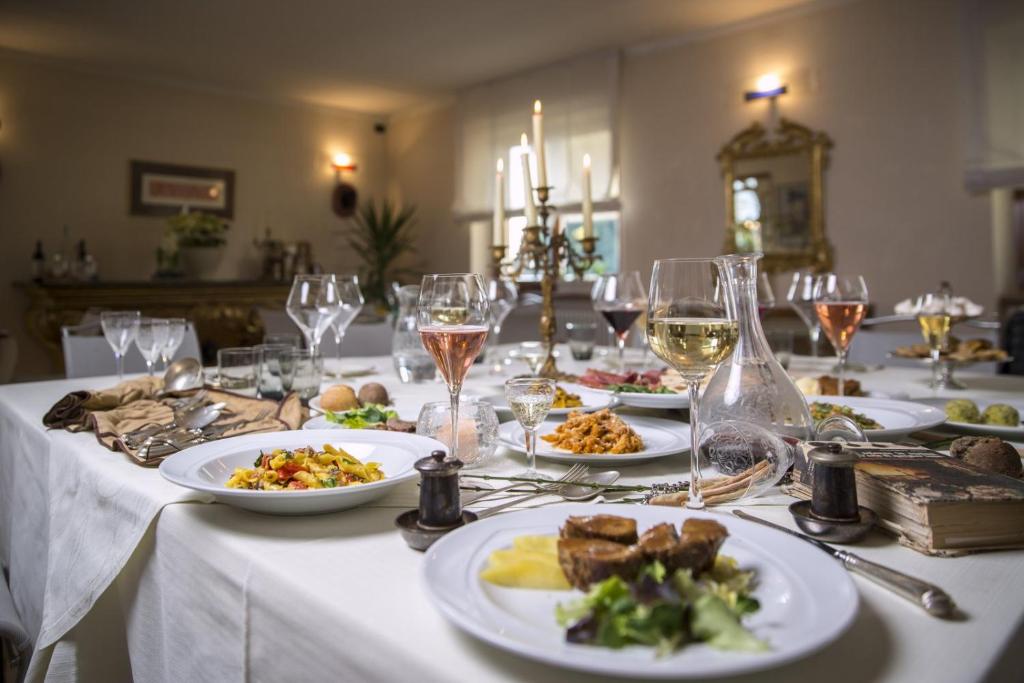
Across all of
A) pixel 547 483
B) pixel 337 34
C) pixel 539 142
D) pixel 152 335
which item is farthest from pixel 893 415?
pixel 337 34

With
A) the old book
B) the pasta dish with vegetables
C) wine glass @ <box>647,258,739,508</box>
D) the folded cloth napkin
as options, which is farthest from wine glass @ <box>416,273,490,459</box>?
the folded cloth napkin

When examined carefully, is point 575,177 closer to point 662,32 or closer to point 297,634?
point 662,32

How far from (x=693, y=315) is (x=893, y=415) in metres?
0.55

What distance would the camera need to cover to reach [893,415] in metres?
1.10

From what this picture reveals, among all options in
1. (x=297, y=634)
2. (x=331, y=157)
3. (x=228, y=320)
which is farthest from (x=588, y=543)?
(x=331, y=157)

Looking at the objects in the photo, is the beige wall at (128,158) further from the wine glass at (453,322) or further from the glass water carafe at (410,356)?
the wine glass at (453,322)

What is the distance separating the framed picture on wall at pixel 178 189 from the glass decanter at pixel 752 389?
260 inches

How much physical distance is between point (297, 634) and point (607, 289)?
4.12 feet

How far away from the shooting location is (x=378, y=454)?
88cm

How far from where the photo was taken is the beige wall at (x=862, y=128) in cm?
431

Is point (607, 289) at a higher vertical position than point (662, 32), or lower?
lower

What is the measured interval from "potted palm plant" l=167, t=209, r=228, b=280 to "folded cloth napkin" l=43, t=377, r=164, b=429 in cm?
492

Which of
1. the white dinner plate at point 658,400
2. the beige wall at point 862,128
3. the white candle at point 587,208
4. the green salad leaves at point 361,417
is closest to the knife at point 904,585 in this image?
the white dinner plate at point 658,400

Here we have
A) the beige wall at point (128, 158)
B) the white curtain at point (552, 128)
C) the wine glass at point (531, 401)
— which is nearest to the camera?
the wine glass at point (531, 401)
